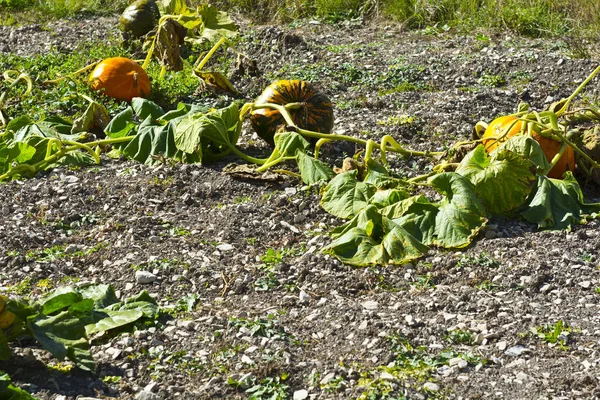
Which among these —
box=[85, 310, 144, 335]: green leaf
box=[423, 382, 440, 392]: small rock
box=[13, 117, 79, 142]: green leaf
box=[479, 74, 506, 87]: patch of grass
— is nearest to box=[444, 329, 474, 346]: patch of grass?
box=[423, 382, 440, 392]: small rock

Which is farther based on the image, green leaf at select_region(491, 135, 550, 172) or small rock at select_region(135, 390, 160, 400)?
green leaf at select_region(491, 135, 550, 172)

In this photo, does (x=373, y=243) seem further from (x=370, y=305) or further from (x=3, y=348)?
(x=3, y=348)

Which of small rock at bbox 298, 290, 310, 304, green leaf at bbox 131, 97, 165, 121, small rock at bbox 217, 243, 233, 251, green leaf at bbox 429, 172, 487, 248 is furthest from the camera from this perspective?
green leaf at bbox 131, 97, 165, 121

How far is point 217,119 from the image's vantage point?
5066mm

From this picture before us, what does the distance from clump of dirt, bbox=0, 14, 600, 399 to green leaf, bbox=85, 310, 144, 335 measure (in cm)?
5

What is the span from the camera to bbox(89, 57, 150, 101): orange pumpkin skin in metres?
6.28

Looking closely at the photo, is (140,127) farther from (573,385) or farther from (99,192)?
(573,385)

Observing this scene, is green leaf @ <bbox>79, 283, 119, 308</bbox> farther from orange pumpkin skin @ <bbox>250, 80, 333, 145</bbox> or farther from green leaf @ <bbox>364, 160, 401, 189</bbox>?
orange pumpkin skin @ <bbox>250, 80, 333, 145</bbox>

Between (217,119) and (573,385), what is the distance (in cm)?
268

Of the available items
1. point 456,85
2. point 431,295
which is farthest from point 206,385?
point 456,85

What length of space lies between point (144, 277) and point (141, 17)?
411cm

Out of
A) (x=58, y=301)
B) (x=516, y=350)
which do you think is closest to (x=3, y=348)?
(x=58, y=301)

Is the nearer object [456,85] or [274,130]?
[274,130]

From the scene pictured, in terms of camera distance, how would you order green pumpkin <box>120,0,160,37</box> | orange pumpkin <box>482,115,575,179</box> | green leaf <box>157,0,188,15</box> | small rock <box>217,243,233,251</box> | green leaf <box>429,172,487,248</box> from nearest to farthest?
green leaf <box>429,172,487,248</box> → small rock <box>217,243,233,251</box> → orange pumpkin <box>482,115,575,179</box> → green leaf <box>157,0,188,15</box> → green pumpkin <box>120,0,160,37</box>
